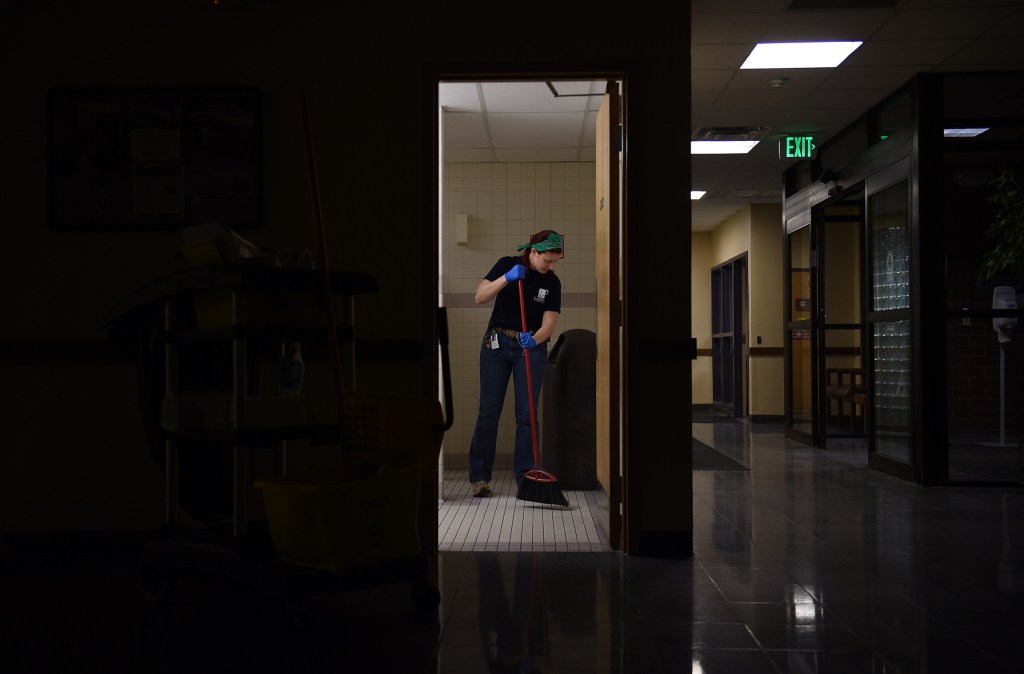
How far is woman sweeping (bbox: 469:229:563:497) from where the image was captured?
4.82 meters

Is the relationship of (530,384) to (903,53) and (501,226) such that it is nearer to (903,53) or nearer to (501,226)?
(501,226)

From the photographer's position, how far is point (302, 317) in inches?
103

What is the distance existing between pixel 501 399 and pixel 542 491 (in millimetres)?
665

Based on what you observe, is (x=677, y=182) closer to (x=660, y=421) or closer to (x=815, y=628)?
(x=660, y=421)

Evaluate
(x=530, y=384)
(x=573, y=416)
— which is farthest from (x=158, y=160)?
(x=573, y=416)

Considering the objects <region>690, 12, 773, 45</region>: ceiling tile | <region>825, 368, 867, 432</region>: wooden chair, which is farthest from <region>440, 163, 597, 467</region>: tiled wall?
<region>825, 368, 867, 432</region>: wooden chair

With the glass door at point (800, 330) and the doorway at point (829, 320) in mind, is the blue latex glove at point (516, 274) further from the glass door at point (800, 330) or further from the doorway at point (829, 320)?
the glass door at point (800, 330)

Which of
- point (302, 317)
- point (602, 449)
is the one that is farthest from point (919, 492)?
point (302, 317)

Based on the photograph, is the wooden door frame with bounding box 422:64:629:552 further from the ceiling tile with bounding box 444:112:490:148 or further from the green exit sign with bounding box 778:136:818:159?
the green exit sign with bounding box 778:136:818:159

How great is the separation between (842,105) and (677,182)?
335cm

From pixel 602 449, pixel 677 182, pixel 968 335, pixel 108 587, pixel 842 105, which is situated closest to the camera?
pixel 108 587

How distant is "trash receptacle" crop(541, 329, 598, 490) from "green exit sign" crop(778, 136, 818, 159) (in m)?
2.75

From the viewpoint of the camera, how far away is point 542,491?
4.45 m

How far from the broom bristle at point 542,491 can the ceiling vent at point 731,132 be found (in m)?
3.57
